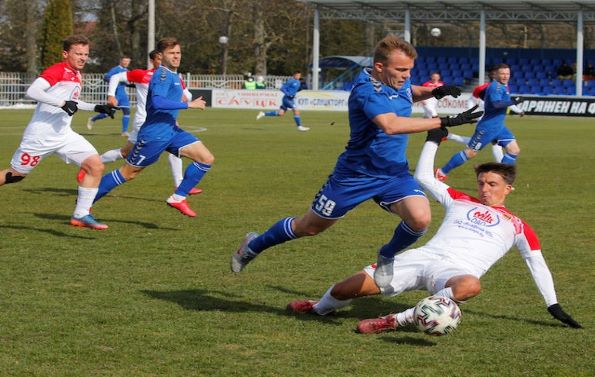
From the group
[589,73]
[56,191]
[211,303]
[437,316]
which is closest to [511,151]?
[56,191]

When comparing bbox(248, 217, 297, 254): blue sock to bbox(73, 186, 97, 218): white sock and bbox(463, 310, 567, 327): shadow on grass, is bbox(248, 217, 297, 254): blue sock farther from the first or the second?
bbox(73, 186, 97, 218): white sock

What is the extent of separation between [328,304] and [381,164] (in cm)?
101

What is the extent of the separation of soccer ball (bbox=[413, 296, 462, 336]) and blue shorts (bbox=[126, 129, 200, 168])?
5.91 metres

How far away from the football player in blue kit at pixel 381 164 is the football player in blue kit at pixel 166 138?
4.54m

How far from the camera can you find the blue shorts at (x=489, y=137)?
16656 millimetres

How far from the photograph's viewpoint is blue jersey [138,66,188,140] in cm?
1134

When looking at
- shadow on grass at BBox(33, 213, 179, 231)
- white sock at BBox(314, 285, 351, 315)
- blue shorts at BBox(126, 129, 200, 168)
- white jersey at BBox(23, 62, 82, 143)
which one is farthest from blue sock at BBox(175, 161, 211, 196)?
white sock at BBox(314, 285, 351, 315)

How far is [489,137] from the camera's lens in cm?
1667

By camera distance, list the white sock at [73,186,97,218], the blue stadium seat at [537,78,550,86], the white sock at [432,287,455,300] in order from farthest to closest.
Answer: the blue stadium seat at [537,78,550,86]
the white sock at [73,186,97,218]
the white sock at [432,287,455,300]

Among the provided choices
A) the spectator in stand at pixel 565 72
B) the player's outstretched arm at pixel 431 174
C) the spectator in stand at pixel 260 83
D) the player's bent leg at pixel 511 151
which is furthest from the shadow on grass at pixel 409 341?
the spectator in stand at pixel 565 72

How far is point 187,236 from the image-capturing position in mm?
10680

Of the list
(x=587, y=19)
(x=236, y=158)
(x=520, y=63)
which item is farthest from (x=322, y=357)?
(x=520, y=63)

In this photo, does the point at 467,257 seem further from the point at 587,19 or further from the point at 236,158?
the point at 587,19

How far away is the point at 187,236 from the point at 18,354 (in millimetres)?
4827
